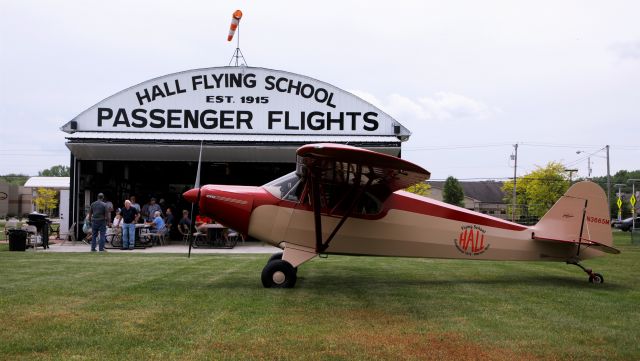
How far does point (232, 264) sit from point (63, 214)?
14667 mm

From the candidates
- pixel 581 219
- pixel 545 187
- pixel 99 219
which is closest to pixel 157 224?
pixel 99 219

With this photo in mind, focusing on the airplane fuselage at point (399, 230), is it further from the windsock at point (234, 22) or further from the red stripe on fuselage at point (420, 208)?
the windsock at point (234, 22)

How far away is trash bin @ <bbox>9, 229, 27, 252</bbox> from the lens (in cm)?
1686

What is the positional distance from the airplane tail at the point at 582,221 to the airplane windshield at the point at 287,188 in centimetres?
459

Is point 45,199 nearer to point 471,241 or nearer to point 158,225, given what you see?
point 158,225

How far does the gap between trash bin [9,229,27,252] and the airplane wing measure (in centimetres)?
1211

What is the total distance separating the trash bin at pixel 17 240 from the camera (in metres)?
16.9

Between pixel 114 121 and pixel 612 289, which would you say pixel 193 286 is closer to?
pixel 612 289

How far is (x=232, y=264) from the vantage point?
12.9 m

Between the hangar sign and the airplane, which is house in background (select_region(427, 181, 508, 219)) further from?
the airplane

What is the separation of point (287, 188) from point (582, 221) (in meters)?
5.50

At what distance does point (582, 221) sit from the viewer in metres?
10.2

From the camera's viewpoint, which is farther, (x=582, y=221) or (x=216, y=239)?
(x=216, y=239)

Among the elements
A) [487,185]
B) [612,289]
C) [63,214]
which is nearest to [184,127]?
[63,214]
